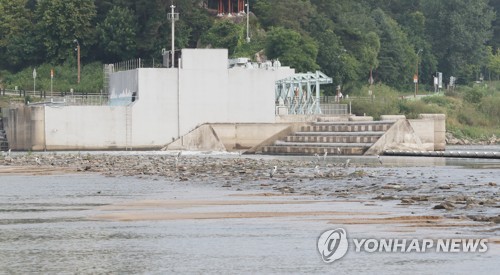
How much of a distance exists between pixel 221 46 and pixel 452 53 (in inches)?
1813

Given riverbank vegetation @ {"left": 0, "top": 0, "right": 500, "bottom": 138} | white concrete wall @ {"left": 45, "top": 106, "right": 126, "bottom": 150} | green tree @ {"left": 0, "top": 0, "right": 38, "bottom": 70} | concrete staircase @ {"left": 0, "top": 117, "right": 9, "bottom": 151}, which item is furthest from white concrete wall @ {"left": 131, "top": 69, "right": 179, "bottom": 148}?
green tree @ {"left": 0, "top": 0, "right": 38, "bottom": 70}

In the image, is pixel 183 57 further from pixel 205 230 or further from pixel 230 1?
pixel 205 230

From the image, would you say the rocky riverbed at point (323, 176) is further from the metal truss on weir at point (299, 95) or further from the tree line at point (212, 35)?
the tree line at point (212, 35)

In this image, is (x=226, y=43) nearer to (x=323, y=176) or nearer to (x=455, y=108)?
(x=455, y=108)

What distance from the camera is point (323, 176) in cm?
4678

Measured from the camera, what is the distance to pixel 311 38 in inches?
4306

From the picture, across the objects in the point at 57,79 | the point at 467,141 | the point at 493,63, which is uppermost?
the point at 493,63

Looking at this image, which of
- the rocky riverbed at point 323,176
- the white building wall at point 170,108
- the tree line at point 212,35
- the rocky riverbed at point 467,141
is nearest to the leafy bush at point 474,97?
the tree line at point 212,35

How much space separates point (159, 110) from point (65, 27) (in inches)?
1223

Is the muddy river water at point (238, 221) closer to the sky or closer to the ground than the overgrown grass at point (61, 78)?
closer to the ground

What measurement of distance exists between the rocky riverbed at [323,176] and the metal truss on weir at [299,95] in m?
16.5

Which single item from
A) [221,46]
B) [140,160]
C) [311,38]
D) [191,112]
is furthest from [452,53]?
[140,160]

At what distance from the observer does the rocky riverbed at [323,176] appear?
33719 millimetres

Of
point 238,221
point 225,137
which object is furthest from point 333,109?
point 238,221
